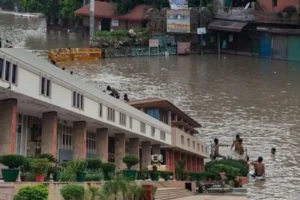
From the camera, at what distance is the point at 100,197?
1142 cm

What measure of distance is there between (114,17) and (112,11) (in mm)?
1009

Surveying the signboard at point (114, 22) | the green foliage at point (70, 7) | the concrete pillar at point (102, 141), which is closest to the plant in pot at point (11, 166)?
the concrete pillar at point (102, 141)

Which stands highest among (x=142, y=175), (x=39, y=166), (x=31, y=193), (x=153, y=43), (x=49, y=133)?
(x=153, y=43)

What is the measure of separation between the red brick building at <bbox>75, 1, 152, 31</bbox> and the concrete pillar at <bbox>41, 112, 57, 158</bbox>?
4593 cm

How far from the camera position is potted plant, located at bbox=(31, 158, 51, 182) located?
11.2 metres

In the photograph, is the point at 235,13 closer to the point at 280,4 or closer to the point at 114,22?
the point at 280,4

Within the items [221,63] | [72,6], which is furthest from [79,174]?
[72,6]

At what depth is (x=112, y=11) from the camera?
6412cm

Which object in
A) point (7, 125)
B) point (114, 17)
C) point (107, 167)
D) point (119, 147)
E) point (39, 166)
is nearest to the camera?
point (39, 166)

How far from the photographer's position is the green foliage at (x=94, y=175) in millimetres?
13340

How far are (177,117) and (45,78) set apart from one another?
12033 mm

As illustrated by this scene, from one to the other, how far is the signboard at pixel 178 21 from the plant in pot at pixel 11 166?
44887 mm

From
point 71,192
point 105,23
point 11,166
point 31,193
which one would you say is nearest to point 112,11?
point 105,23

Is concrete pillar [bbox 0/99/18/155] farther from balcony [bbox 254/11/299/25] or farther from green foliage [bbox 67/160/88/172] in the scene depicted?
balcony [bbox 254/11/299/25]
